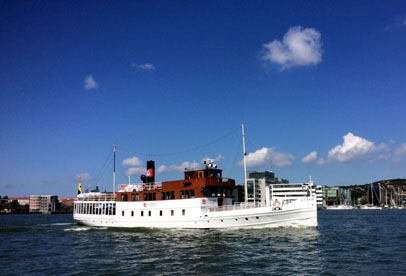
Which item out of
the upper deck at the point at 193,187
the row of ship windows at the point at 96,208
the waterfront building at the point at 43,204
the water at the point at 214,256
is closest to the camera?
the water at the point at 214,256

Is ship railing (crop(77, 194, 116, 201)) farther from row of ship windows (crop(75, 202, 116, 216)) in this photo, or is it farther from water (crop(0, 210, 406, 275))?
water (crop(0, 210, 406, 275))

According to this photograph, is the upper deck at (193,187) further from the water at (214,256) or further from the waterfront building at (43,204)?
the waterfront building at (43,204)

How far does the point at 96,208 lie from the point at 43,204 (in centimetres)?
15566

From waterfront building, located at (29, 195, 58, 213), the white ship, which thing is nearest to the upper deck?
the white ship

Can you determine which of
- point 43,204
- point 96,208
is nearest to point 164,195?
point 96,208

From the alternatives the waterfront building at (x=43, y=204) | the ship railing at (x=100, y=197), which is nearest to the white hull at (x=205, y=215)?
the ship railing at (x=100, y=197)

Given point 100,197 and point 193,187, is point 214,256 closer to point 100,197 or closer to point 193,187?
point 193,187

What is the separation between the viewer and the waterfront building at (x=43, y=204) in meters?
174

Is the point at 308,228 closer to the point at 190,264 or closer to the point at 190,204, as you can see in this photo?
the point at 190,204

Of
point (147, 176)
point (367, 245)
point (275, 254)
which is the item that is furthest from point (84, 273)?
point (147, 176)

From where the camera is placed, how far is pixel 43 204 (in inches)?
6973

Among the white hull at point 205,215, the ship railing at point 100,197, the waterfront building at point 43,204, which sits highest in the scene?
the ship railing at point 100,197

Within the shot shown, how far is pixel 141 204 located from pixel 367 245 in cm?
2618

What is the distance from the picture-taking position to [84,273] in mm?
17328
